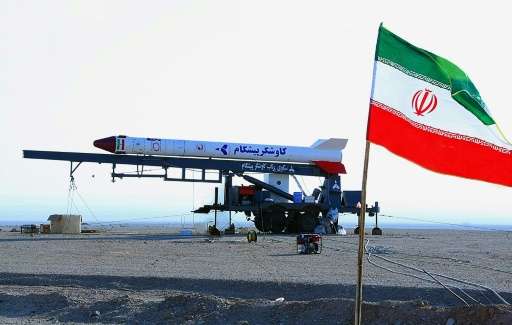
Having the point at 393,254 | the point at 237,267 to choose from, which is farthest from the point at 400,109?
the point at 393,254

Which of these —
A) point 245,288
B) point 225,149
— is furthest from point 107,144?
point 245,288

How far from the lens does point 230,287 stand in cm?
1491

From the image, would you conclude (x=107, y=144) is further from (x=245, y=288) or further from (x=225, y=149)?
(x=245, y=288)

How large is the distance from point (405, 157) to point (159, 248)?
1895 cm

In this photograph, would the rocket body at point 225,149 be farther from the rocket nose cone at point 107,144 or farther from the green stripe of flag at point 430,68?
the green stripe of flag at point 430,68

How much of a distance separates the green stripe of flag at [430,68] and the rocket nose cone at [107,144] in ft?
95.4

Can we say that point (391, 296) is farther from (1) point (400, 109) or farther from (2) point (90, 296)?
(1) point (400, 109)

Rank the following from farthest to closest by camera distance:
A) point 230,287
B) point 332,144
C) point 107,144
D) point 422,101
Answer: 1. point 332,144
2. point 107,144
3. point 230,287
4. point 422,101

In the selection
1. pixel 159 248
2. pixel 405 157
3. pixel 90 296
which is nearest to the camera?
pixel 405 157

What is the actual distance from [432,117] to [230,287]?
7865 millimetres

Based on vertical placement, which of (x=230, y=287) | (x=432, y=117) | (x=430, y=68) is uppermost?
(x=430, y=68)

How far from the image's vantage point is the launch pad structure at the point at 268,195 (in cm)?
3694

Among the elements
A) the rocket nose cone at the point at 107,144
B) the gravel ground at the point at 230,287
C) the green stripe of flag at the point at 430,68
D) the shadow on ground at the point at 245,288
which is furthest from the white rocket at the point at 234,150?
the green stripe of flag at the point at 430,68

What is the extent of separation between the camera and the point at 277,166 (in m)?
40.0
